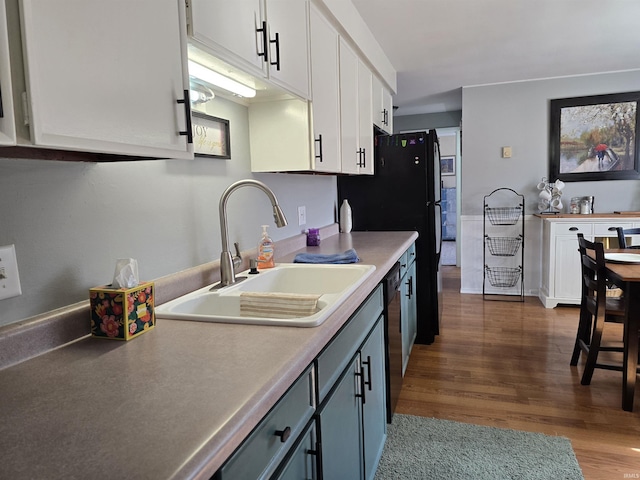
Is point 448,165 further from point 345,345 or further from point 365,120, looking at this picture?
point 345,345

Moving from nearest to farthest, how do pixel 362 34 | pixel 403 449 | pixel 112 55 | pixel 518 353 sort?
pixel 112 55 < pixel 403 449 < pixel 362 34 < pixel 518 353

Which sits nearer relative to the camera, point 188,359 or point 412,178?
point 188,359

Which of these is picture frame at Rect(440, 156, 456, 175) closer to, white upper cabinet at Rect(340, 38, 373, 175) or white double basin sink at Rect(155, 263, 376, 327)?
white upper cabinet at Rect(340, 38, 373, 175)

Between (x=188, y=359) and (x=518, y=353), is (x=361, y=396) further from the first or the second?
(x=518, y=353)

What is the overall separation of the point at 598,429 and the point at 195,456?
223 cm

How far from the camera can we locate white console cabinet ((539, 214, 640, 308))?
4.01m

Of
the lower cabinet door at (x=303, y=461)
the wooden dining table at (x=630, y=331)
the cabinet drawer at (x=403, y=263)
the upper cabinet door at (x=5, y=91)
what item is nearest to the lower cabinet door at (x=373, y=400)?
the lower cabinet door at (x=303, y=461)

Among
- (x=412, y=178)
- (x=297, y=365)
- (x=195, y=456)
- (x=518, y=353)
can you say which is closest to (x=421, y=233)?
(x=412, y=178)

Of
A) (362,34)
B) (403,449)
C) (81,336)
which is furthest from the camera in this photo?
(362,34)

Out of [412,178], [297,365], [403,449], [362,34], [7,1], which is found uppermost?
[362,34]

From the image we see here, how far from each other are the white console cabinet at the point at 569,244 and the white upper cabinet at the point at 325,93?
2.81 m

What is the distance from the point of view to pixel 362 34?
2.74 metres

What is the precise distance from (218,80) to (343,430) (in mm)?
1182

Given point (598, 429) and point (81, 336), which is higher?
point (81, 336)
